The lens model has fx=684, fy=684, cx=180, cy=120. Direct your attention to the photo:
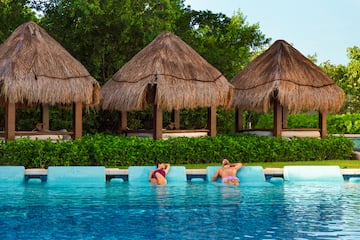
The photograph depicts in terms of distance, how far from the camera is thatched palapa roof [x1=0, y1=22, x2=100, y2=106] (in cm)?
1548

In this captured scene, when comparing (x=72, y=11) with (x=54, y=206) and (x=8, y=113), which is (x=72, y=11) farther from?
(x=54, y=206)

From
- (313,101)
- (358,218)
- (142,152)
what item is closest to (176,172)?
(142,152)

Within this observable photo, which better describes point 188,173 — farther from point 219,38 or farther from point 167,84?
point 219,38

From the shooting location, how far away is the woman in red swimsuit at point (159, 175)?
1319 centimetres

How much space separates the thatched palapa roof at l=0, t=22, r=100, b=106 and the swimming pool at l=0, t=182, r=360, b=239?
3123 millimetres

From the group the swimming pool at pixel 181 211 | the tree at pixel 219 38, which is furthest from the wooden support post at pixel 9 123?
the tree at pixel 219 38

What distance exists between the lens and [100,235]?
8.00m

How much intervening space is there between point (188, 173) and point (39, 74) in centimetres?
450

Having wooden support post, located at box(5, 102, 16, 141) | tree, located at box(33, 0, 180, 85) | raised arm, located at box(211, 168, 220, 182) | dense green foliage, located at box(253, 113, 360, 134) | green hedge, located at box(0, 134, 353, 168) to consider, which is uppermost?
tree, located at box(33, 0, 180, 85)

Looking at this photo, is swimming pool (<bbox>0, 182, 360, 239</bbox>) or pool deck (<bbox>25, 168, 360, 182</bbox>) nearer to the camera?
swimming pool (<bbox>0, 182, 360, 239</bbox>)

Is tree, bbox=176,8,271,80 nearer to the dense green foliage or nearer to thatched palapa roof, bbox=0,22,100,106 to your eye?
the dense green foliage

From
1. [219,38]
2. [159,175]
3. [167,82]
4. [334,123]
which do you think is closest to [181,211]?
[159,175]

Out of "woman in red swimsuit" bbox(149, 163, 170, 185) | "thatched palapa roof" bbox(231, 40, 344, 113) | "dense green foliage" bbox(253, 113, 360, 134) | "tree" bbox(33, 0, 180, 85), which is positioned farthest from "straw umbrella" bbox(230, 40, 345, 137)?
"dense green foliage" bbox(253, 113, 360, 134)

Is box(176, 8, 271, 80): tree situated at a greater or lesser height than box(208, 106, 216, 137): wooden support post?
greater
